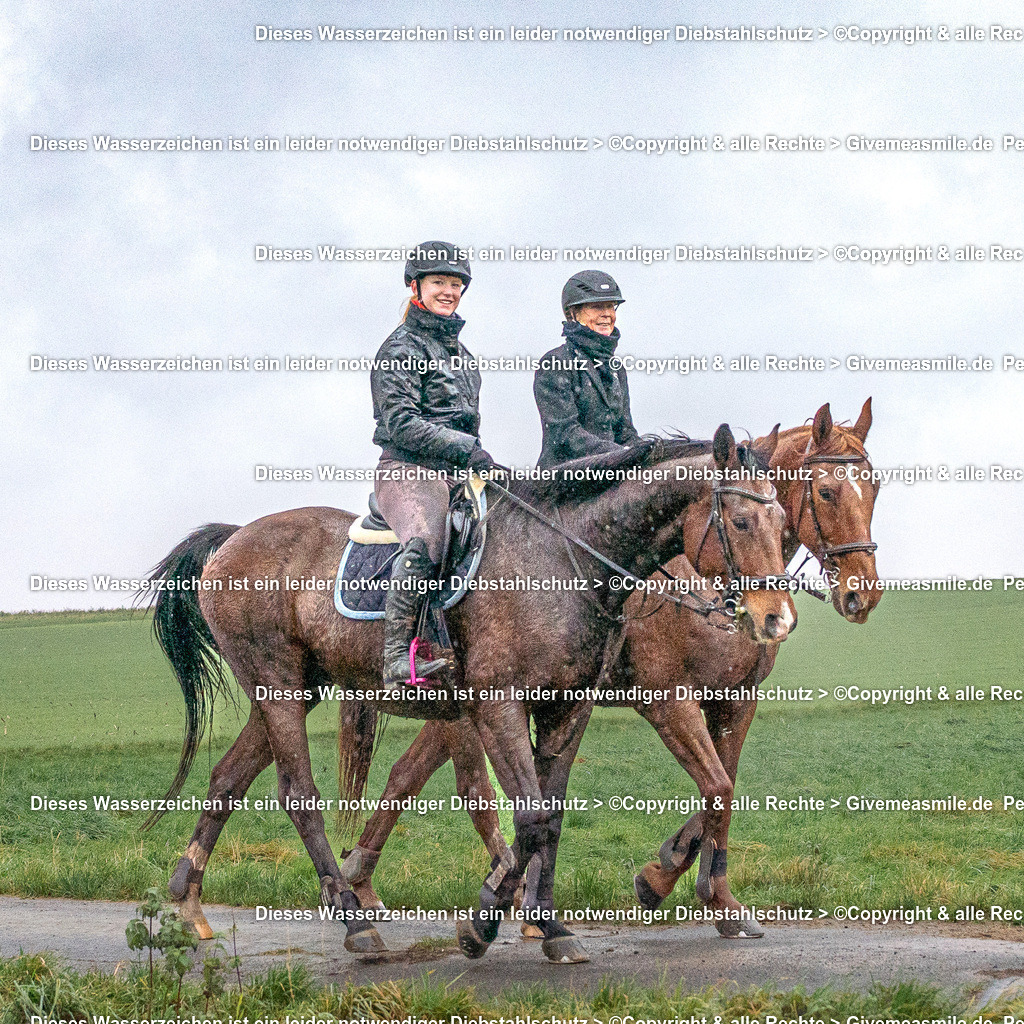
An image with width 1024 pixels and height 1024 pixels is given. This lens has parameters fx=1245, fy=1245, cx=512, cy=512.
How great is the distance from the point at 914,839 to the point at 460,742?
660cm

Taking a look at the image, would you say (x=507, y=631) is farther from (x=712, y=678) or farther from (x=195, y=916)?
(x=195, y=916)

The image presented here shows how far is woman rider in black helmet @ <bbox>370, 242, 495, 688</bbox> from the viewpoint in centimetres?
717

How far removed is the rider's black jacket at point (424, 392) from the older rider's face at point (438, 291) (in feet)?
0.17

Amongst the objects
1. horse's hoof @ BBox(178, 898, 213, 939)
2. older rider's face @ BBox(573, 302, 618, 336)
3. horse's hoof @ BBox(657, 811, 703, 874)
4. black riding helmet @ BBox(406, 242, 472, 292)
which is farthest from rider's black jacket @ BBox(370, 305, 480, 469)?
horse's hoof @ BBox(178, 898, 213, 939)

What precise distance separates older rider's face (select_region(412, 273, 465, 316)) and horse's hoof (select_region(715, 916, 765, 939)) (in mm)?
4256

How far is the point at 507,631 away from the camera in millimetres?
6973

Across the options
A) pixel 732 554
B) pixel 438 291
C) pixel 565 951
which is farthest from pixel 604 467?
pixel 565 951

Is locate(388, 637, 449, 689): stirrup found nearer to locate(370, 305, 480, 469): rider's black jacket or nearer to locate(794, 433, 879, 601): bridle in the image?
locate(370, 305, 480, 469): rider's black jacket

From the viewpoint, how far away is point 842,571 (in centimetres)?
796

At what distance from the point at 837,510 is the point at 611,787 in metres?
8.92

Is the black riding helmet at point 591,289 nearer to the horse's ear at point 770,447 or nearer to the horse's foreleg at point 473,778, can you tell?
the horse's ear at point 770,447

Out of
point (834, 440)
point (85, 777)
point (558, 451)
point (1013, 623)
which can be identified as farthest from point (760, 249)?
point (1013, 623)

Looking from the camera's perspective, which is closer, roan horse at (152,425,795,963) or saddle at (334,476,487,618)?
roan horse at (152,425,795,963)

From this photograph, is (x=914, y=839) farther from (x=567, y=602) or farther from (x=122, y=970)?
(x=122, y=970)
